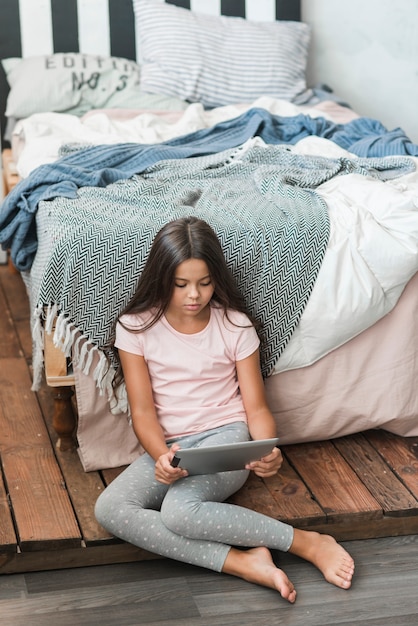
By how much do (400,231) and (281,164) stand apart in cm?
60

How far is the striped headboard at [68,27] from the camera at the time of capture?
12.4 ft

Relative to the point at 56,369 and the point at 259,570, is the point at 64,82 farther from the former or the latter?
the point at 259,570

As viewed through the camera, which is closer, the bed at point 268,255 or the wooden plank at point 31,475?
the wooden plank at point 31,475

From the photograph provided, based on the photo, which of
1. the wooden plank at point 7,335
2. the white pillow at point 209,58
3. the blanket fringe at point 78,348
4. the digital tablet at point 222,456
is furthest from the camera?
the white pillow at point 209,58

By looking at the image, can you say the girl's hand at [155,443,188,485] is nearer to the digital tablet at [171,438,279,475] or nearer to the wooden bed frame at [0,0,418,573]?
the digital tablet at [171,438,279,475]

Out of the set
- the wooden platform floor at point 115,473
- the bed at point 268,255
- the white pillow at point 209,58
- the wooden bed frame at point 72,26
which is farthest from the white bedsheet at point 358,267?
the wooden bed frame at point 72,26

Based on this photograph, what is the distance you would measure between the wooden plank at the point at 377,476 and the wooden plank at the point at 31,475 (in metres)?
0.69

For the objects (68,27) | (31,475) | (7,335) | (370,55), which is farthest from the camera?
(370,55)

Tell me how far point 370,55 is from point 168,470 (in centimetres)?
282

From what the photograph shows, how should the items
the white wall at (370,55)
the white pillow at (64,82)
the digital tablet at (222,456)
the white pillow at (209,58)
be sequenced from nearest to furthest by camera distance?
the digital tablet at (222,456) → the white pillow at (64,82) → the white pillow at (209,58) → the white wall at (370,55)

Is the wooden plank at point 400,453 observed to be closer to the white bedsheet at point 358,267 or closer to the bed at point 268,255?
the bed at point 268,255

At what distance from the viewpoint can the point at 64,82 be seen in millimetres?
3562

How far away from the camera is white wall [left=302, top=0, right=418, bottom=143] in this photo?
390 cm

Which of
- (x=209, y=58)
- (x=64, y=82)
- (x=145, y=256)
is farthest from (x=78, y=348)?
(x=209, y=58)
